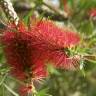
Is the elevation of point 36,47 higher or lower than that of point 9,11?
lower

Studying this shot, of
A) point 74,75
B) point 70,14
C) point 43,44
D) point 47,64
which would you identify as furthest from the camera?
point 74,75

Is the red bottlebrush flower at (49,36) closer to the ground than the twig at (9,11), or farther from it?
closer to the ground

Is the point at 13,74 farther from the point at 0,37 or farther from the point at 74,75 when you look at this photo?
the point at 74,75

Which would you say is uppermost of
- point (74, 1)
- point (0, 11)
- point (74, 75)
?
point (74, 1)

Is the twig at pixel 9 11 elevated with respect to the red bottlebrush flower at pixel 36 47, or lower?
elevated

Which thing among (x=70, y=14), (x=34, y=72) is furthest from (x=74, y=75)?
(x=34, y=72)

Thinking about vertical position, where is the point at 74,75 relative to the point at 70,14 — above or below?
below

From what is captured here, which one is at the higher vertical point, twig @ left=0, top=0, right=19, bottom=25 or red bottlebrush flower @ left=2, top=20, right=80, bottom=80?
twig @ left=0, top=0, right=19, bottom=25

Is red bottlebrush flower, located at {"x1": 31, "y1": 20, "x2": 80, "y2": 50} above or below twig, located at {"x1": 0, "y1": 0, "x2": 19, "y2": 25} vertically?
below
